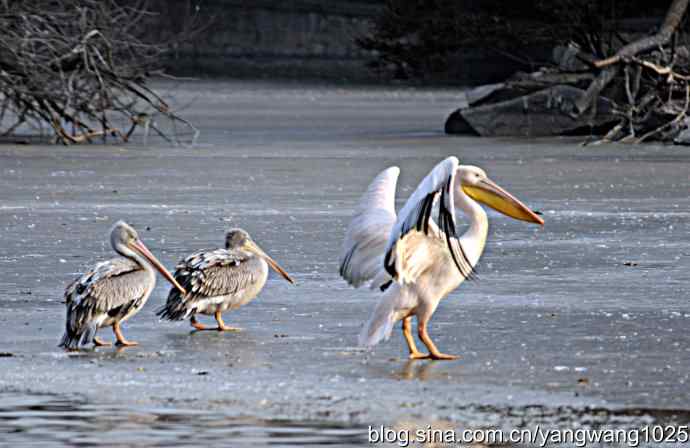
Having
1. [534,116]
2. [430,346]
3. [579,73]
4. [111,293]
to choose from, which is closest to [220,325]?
[111,293]

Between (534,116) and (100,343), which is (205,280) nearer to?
(100,343)

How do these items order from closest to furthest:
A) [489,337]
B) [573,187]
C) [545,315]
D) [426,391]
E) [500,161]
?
[426,391]
[489,337]
[545,315]
[573,187]
[500,161]

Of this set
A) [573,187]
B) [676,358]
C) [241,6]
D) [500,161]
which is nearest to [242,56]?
[241,6]

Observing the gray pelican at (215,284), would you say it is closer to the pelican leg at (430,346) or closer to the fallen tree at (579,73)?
the pelican leg at (430,346)

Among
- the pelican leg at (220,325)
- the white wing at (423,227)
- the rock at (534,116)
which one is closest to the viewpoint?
the white wing at (423,227)

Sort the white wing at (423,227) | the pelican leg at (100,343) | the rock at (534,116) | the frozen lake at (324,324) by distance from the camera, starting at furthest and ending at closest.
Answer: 1. the rock at (534,116)
2. the pelican leg at (100,343)
3. the white wing at (423,227)
4. the frozen lake at (324,324)

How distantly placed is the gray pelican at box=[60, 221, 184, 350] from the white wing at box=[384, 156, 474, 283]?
117 centimetres

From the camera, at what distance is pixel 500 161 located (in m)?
20.1

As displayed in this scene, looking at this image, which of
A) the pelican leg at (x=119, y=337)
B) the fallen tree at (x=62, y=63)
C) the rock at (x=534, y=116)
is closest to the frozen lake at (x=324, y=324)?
the pelican leg at (x=119, y=337)

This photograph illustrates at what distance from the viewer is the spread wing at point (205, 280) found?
318 inches

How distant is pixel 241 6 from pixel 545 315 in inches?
2036

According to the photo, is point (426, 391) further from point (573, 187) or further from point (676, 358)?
point (573, 187)

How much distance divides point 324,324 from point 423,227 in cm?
127

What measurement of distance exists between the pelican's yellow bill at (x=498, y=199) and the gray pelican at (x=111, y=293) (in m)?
1.37
